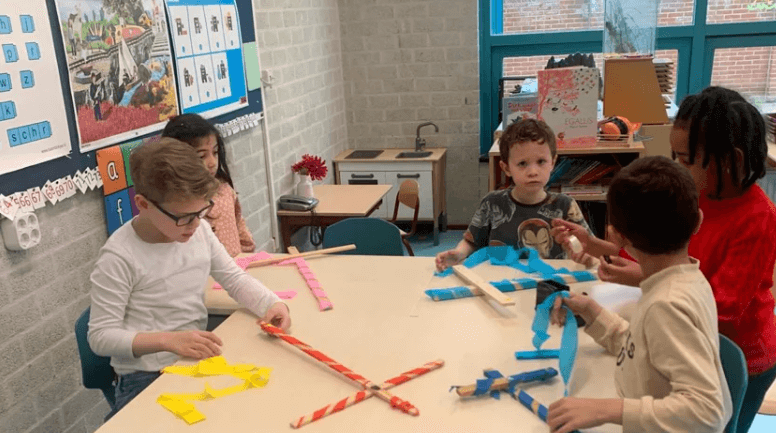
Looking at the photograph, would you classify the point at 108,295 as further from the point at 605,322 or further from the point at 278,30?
the point at 278,30

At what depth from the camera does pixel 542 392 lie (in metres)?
1.50

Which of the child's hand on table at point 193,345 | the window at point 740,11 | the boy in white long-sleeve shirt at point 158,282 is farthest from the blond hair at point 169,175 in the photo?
the window at point 740,11

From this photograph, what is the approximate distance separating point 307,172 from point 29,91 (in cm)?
234

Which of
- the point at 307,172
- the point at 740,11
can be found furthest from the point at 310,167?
the point at 740,11

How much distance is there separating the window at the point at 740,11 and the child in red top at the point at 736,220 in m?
4.18

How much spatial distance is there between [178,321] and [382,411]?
800 millimetres

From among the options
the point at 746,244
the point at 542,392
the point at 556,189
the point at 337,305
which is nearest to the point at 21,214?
the point at 337,305

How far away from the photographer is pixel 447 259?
2.32 m

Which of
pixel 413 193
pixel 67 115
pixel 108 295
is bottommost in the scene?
pixel 413 193

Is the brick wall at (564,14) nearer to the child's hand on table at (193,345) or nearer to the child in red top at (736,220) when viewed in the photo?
the child in red top at (736,220)

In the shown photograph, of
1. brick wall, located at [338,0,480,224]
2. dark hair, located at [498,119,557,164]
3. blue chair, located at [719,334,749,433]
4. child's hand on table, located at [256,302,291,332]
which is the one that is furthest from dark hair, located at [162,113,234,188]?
brick wall, located at [338,0,480,224]

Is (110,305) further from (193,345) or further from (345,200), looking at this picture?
(345,200)

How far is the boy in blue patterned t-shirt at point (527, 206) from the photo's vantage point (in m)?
2.55

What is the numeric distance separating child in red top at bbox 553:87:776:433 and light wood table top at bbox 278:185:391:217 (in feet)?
8.43
